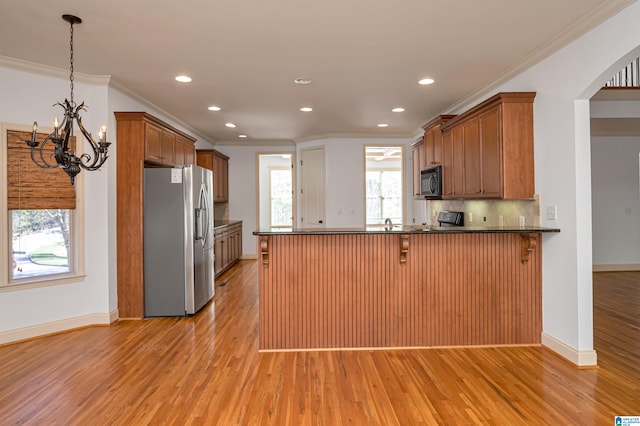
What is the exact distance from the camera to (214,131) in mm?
6879

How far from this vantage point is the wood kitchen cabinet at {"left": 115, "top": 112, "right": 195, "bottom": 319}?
422cm

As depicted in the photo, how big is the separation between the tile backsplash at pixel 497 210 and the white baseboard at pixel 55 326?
4.45 metres

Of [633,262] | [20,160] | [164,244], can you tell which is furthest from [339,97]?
[633,262]

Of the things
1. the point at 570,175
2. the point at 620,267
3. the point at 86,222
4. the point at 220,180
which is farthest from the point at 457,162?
the point at 220,180

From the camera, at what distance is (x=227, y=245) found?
7004 mm

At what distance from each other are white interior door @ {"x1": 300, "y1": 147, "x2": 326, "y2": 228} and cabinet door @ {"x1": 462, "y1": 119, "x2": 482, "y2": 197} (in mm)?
3623

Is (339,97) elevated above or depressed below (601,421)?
above

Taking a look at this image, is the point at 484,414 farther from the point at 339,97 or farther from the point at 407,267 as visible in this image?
the point at 339,97

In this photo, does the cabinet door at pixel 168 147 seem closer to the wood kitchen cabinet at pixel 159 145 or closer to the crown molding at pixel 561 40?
the wood kitchen cabinet at pixel 159 145

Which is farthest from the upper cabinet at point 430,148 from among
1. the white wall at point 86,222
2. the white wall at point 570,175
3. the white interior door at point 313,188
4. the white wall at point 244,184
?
the white wall at point 86,222

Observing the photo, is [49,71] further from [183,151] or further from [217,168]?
[217,168]

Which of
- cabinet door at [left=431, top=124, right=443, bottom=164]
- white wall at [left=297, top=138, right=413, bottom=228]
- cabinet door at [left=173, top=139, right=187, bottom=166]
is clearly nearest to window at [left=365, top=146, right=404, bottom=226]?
white wall at [left=297, top=138, right=413, bottom=228]

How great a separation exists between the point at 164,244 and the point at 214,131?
3.17 meters

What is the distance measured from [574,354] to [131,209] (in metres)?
4.54
